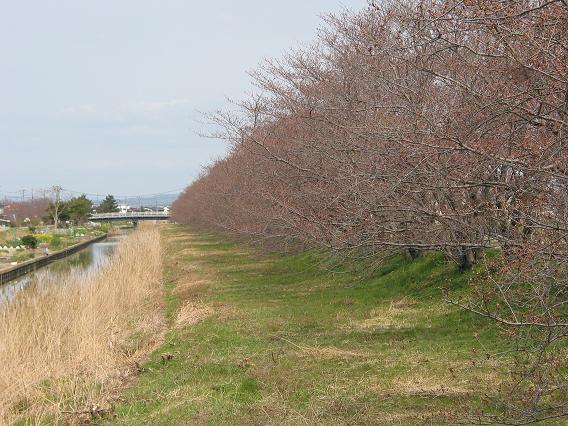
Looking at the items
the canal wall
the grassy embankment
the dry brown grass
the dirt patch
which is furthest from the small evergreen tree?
the dirt patch

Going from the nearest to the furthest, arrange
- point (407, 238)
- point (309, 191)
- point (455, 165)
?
point (455, 165), point (407, 238), point (309, 191)

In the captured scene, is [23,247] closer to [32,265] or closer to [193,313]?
[32,265]

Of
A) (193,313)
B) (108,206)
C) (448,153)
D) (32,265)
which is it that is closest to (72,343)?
(193,313)

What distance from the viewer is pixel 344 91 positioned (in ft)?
42.1

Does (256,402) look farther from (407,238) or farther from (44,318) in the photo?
(44,318)

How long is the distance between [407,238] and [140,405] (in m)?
4.89

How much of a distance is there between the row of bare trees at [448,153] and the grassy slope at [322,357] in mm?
742

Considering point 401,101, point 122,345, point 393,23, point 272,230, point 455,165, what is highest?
point 393,23

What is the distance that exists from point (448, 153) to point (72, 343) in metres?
6.30

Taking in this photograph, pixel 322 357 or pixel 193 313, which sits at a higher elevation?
pixel 322 357

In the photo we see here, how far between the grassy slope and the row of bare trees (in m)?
0.74

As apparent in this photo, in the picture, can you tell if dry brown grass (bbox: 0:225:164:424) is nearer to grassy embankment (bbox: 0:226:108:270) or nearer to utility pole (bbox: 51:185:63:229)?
grassy embankment (bbox: 0:226:108:270)

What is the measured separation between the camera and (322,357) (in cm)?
877

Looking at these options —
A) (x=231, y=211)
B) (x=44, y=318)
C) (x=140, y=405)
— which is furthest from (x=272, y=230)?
(x=140, y=405)
